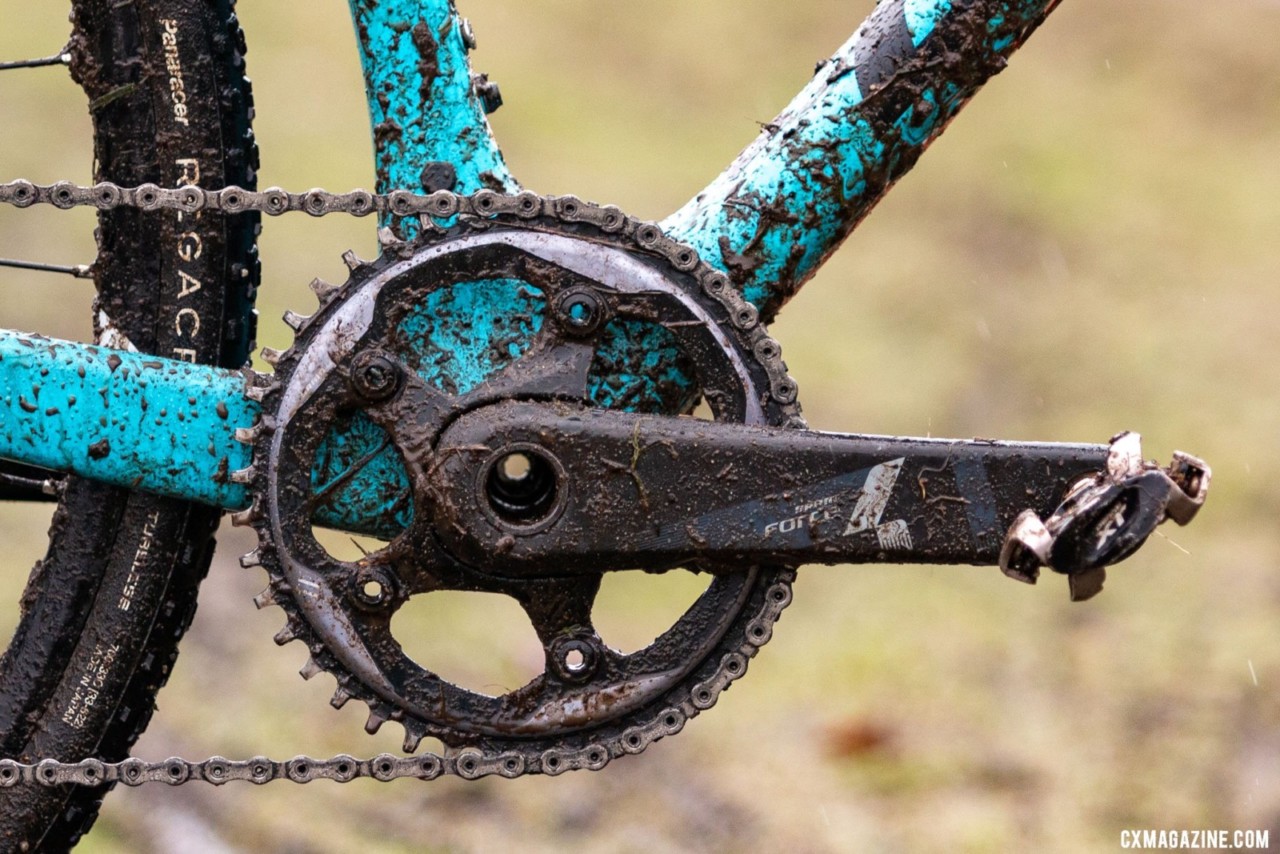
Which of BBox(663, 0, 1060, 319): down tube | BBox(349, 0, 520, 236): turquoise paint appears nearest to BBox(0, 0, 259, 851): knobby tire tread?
BBox(349, 0, 520, 236): turquoise paint

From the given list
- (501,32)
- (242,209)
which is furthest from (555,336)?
(501,32)

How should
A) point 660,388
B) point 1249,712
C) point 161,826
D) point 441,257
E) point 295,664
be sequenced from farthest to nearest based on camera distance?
point 295,664 < point 1249,712 < point 161,826 < point 660,388 < point 441,257

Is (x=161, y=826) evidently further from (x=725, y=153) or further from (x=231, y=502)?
(x=725, y=153)

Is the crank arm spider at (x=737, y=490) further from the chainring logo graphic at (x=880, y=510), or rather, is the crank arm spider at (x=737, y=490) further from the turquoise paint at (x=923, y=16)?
the turquoise paint at (x=923, y=16)

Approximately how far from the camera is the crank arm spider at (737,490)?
4.94 ft

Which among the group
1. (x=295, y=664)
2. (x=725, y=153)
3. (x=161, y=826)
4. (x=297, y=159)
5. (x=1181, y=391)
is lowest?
(x=161, y=826)

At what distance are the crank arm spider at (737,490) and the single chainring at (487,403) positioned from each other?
0.04m

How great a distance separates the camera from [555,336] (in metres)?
1.54

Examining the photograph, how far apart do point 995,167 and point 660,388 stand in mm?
3711

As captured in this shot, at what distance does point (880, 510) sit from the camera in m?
1.51

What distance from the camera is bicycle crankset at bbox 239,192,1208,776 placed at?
1509 mm

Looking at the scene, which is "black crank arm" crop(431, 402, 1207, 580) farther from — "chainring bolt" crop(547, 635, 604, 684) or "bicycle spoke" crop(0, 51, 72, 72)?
"bicycle spoke" crop(0, 51, 72, 72)

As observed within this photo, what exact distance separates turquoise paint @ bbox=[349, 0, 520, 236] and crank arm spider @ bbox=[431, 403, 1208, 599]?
281 mm

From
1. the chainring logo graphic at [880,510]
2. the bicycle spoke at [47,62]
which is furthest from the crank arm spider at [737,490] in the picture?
the bicycle spoke at [47,62]
